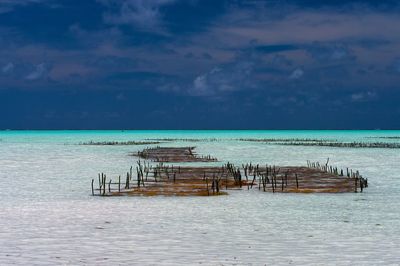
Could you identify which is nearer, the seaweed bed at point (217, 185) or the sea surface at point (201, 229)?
the sea surface at point (201, 229)

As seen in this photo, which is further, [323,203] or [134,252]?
[323,203]

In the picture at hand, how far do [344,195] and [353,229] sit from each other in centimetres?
987

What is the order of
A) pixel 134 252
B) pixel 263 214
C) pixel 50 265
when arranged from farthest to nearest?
pixel 263 214, pixel 134 252, pixel 50 265

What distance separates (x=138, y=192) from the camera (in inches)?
1187

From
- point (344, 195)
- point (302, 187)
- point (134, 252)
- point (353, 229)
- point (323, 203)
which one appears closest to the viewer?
point (134, 252)

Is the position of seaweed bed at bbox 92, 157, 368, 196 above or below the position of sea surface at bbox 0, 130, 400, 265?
above

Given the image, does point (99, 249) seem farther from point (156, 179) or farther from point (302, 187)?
point (156, 179)

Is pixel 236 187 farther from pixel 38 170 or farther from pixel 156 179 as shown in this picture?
pixel 38 170

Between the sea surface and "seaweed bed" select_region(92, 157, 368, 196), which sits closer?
the sea surface

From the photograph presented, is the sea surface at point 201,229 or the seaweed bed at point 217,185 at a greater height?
the seaweed bed at point 217,185

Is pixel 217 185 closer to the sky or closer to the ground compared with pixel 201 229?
closer to the sky

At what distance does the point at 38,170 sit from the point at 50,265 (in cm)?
3627

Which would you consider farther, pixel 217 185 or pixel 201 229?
pixel 217 185

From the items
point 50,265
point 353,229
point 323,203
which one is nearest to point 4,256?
point 50,265
